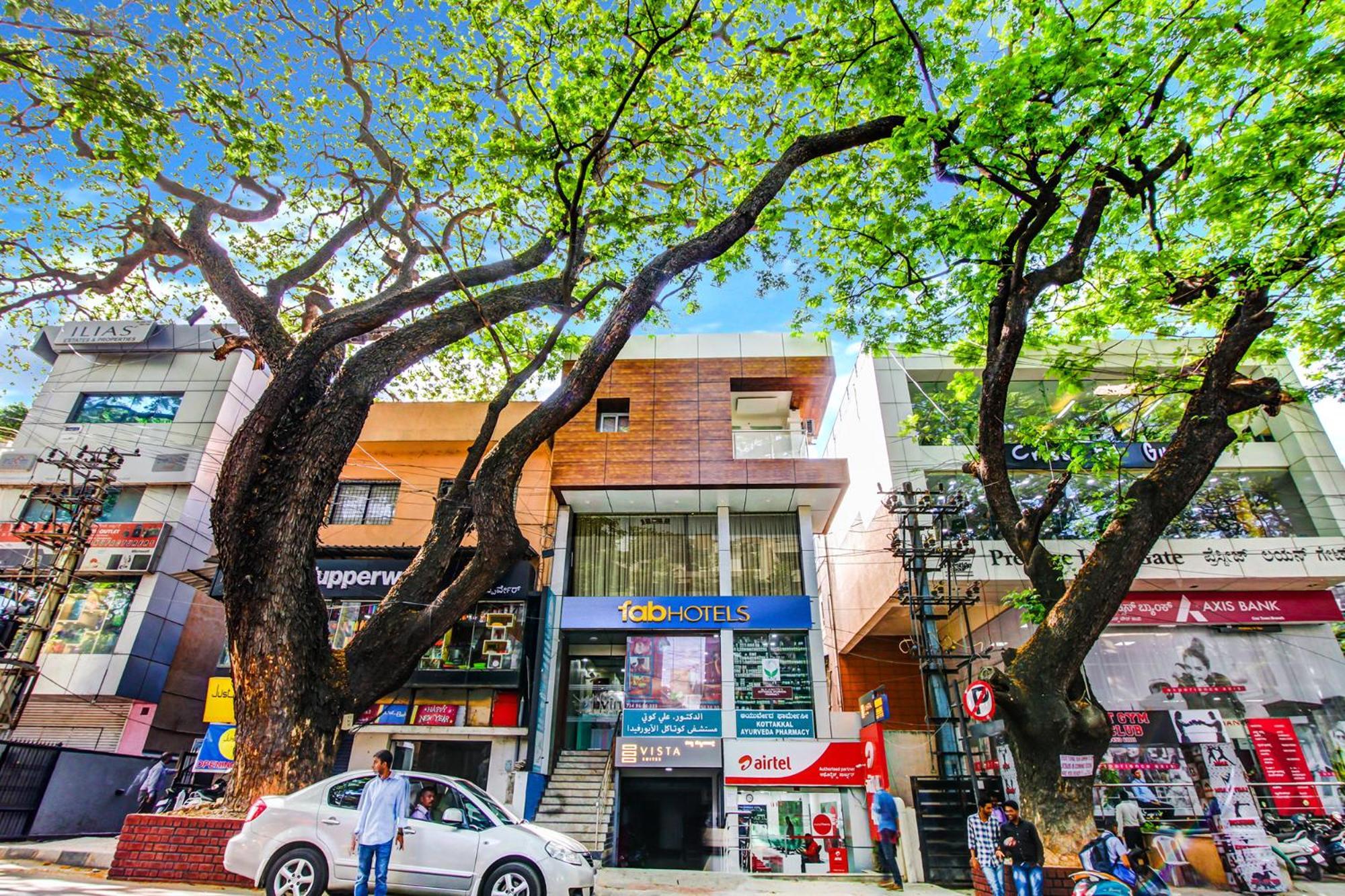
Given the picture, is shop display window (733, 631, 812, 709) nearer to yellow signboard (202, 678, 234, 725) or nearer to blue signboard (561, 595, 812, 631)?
blue signboard (561, 595, 812, 631)

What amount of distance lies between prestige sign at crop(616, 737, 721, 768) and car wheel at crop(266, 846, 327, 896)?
9.70 metres

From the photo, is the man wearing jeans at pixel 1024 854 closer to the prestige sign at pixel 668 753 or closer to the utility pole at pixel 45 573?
the prestige sign at pixel 668 753

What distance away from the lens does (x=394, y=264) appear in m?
10.4

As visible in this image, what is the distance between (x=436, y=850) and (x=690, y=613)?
10.7 meters

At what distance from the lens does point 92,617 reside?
17734 mm

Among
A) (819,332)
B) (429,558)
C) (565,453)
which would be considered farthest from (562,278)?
→ (565,453)

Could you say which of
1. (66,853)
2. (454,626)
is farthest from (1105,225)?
(66,853)

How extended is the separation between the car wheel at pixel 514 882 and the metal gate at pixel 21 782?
10.5 m

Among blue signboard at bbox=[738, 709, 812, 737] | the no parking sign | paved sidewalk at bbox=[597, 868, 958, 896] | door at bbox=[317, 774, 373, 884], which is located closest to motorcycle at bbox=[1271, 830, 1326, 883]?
paved sidewalk at bbox=[597, 868, 958, 896]

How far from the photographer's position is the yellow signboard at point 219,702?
49.2 feet

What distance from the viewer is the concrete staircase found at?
45.6 feet

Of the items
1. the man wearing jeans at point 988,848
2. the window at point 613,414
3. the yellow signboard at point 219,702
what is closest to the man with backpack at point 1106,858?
the man wearing jeans at point 988,848

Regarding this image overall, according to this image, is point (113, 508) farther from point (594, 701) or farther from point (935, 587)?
point (935, 587)

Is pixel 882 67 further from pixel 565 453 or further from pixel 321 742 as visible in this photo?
pixel 565 453
